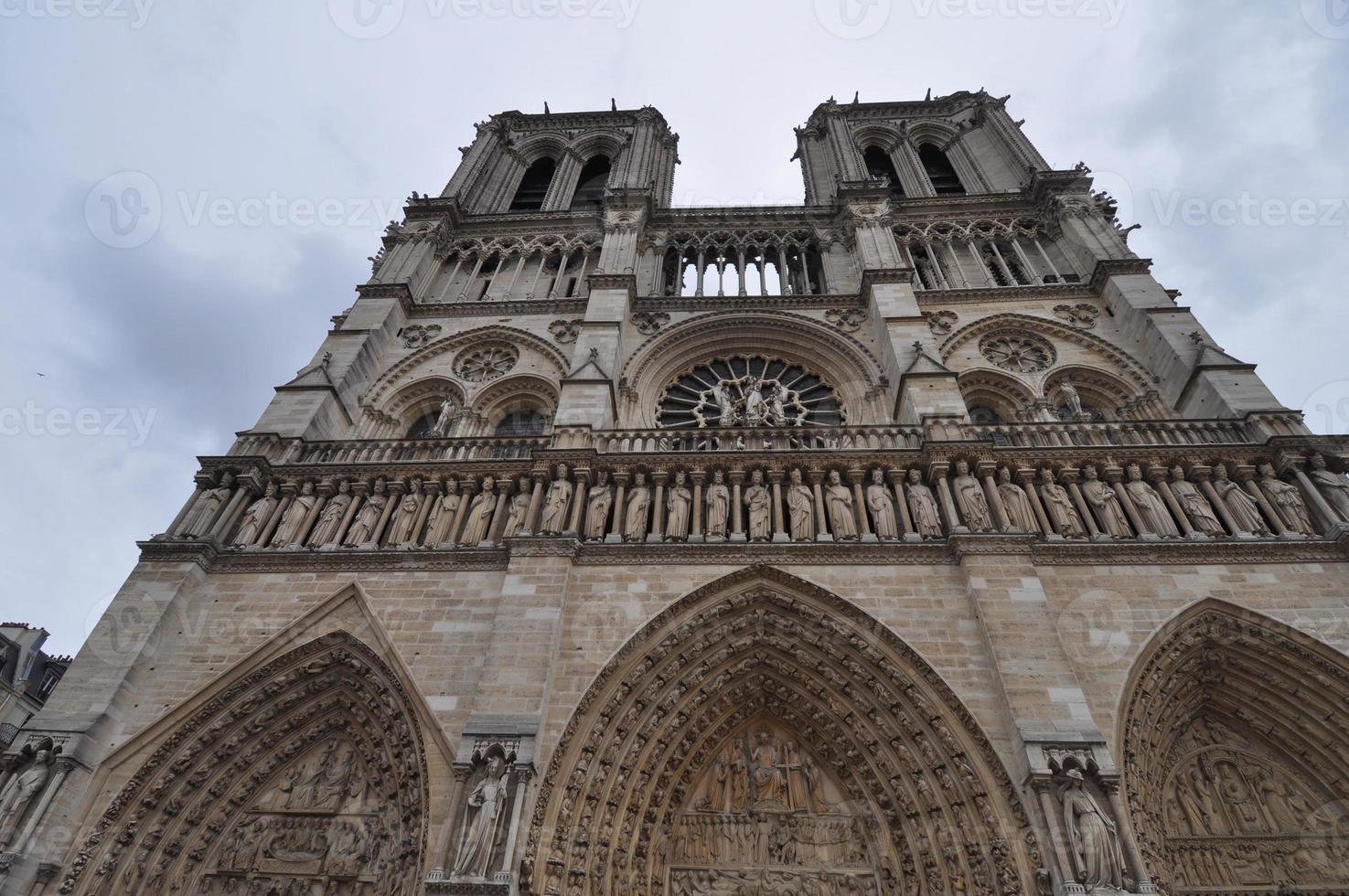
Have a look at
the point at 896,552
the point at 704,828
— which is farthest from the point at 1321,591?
the point at 704,828

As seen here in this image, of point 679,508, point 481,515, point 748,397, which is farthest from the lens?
point 748,397

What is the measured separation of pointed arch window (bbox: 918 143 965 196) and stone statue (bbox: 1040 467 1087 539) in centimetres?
1259

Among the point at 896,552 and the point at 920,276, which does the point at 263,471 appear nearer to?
the point at 896,552

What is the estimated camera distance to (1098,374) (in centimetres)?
1296

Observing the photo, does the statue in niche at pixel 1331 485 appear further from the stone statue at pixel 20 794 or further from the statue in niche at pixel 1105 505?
the stone statue at pixel 20 794

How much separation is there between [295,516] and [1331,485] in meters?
14.2

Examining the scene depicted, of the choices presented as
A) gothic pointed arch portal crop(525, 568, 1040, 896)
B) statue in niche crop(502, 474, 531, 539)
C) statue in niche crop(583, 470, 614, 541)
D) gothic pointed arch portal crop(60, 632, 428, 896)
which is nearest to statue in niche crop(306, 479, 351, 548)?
gothic pointed arch portal crop(60, 632, 428, 896)

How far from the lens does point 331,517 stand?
1003 cm

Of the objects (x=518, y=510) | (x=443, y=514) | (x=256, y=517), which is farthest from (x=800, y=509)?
(x=256, y=517)

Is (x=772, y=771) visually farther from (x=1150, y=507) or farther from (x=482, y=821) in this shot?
(x=1150, y=507)

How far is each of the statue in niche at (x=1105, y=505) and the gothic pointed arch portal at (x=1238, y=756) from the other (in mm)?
1236

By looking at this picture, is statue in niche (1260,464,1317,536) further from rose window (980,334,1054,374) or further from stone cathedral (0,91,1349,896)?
rose window (980,334,1054,374)

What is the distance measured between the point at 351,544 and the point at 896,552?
7355 mm

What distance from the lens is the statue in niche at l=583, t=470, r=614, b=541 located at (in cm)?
933
